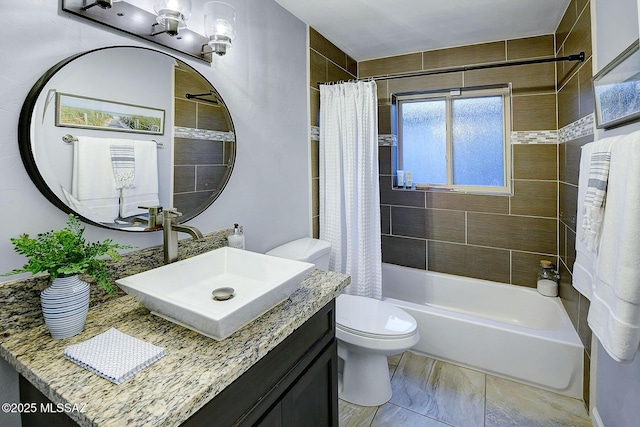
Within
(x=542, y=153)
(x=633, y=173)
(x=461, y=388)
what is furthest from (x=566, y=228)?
(x=633, y=173)

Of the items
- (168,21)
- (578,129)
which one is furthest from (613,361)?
(168,21)

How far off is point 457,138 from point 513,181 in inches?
23.4

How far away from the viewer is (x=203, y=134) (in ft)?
5.01

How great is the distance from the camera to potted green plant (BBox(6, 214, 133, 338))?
2.81ft

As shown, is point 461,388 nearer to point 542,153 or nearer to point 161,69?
Result: point 542,153

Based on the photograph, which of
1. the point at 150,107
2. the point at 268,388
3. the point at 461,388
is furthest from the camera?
the point at 461,388

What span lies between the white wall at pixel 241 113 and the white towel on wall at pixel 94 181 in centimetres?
6

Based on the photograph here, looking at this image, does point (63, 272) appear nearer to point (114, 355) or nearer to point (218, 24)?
point (114, 355)

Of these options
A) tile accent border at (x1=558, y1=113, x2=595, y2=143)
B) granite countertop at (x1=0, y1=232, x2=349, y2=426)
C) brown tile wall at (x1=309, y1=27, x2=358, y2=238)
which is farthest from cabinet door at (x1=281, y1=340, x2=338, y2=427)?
tile accent border at (x1=558, y1=113, x2=595, y2=143)

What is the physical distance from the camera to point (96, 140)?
113cm

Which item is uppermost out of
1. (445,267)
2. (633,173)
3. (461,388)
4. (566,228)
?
(633,173)

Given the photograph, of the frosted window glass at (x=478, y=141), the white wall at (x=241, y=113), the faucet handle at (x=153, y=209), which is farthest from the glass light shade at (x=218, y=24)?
the frosted window glass at (x=478, y=141)

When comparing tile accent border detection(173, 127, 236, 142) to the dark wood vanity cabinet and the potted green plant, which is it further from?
the dark wood vanity cabinet

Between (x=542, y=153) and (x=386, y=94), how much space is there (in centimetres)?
138
